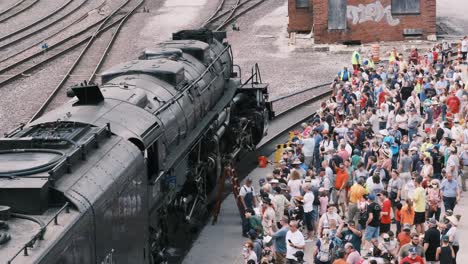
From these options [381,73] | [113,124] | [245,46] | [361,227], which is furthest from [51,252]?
[245,46]

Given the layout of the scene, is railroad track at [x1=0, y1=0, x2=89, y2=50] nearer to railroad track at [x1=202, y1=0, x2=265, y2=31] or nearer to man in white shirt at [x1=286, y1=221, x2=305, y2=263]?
railroad track at [x1=202, y1=0, x2=265, y2=31]

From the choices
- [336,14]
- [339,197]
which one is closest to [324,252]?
[339,197]

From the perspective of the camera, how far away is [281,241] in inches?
684

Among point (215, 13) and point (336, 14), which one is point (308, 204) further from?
point (215, 13)

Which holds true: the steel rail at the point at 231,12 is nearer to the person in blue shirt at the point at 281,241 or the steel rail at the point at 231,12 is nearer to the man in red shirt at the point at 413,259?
the person in blue shirt at the point at 281,241

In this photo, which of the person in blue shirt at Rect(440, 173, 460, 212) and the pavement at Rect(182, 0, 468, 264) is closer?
the person in blue shirt at Rect(440, 173, 460, 212)

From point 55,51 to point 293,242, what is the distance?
2438cm

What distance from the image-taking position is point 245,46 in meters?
40.9

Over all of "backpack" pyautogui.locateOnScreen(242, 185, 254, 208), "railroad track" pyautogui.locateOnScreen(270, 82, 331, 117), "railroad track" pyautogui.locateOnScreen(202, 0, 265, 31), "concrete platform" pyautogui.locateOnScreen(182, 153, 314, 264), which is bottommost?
"concrete platform" pyautogui.locateOnScreen(182, 153, 314, 264)

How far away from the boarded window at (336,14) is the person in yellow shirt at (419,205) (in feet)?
75.5

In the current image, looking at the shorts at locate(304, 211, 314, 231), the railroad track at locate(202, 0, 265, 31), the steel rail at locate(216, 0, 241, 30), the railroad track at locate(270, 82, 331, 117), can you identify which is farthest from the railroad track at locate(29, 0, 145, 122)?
the shorts at locate(304, 211, 314, 231)

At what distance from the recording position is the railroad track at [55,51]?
115ft

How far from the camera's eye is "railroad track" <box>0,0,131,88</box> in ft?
115

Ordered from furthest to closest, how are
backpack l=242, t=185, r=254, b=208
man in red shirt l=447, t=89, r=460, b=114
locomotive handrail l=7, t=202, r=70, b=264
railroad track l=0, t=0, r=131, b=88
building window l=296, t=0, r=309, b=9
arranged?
1. building window l=296, t=0, r=309, b=9
2. railroad track l=0, t=0, r=131, b=88
3. man in red shirt l=447, t=89, r=460, b=114
4. backpack l=242, t=185, r=254, b=208
5. locomotive handrail l=7, t=202, r=70, b=264
